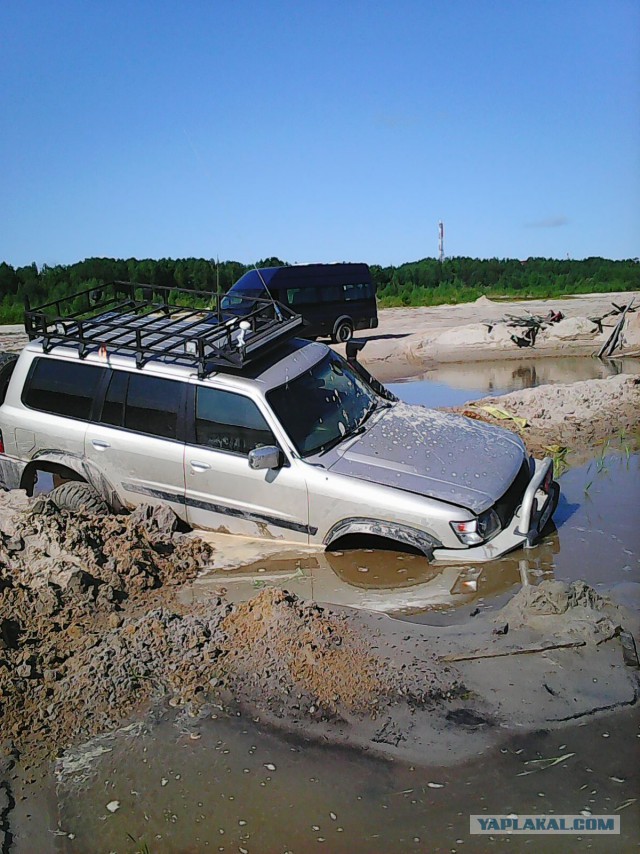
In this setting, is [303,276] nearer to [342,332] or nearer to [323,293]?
[323,293]

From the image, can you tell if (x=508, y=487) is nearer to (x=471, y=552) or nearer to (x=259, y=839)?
(x=471, y=552)

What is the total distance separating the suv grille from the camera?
5883 mm

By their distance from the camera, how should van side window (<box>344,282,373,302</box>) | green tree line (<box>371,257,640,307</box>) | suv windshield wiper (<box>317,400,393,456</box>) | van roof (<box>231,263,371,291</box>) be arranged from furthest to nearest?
green tree line (<box>371,257,640,307</box>)
van side window (<box>344,282,373,302</box>)
van roof (<box>231,263,371,291</box>)
suv windshield wiper (<box>317,400,393,456</box>)

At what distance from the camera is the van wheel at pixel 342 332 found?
78.1ft

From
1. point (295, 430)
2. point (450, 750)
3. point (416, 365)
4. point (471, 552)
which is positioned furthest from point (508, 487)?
point (416, 365)

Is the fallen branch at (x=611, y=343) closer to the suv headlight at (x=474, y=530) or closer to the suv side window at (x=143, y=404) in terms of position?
the suv headlight at (x=474, y=530)

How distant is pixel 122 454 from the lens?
6828 mm

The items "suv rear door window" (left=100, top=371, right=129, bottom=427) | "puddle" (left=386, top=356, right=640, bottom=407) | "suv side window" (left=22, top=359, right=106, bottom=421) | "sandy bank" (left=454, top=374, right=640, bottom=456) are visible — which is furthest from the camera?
"puddle" (left=386, top=356, right=640, bottom=407)

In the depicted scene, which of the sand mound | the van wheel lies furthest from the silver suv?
the van wheel

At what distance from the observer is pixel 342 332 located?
23906 millimetres

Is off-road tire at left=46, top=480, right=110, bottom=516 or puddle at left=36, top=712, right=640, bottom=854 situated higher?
off-road tire at left=46, top=480, right=110, bottom=516

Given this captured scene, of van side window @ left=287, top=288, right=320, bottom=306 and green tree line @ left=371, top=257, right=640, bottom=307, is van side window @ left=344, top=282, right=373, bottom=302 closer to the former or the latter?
van side window @ left=287, top=288, right=320, bottom=306

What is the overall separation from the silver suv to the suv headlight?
10 mm

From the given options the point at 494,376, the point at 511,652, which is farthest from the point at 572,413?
the point at 511,652
